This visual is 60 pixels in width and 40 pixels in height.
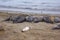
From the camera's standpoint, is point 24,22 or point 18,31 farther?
point 24,22

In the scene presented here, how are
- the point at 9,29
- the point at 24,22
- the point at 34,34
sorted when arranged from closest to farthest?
the point at 34,34 < the point at 9,29 < the point at 24,22

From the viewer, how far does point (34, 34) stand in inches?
116

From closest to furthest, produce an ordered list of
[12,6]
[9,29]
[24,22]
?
[9,29]
[24,22]
[12,6]

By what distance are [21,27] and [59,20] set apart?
Answer: 1005mm

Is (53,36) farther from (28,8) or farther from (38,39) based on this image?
(28,8)

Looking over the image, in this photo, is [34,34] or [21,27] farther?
[21,27]

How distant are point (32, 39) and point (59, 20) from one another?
1367 mm

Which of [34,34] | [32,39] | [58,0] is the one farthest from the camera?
[58,0]

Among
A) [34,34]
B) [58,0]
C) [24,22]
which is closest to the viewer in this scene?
[34,34]

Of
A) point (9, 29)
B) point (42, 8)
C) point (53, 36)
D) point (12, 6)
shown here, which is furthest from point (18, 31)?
point (12, 6)

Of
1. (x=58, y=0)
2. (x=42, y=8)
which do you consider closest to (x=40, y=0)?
(x=58, y=0)

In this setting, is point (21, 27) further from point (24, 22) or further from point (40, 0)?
point (40, 0)

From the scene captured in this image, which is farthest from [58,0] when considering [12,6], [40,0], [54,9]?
[12,6]

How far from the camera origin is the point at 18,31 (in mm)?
3098
